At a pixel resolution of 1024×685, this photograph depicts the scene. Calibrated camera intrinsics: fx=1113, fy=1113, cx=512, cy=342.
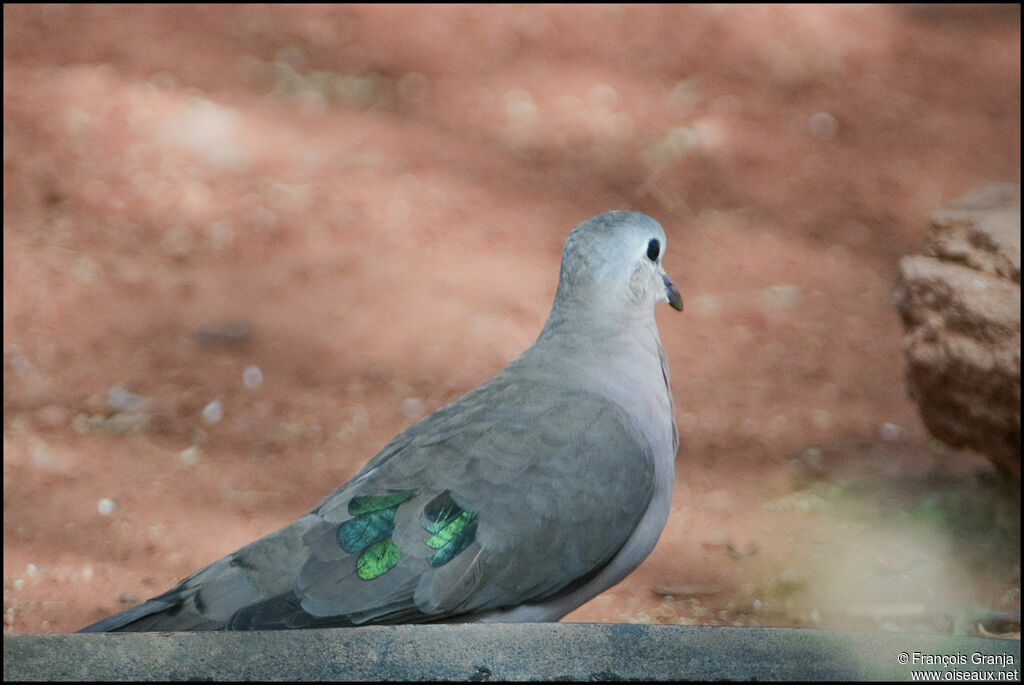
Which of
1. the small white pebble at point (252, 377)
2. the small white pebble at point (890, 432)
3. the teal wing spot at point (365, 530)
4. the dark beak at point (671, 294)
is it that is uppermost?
the dark beak at point (671, 294)

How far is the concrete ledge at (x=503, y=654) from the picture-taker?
5.36ft

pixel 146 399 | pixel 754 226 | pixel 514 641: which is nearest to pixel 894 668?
pixel 514 641

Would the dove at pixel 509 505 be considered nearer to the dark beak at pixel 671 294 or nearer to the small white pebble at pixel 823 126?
the dark beak at pixel 671 294

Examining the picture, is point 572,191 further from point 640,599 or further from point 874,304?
point 640,599

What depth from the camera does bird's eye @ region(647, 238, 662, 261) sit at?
227 cm

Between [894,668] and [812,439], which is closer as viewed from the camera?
[894,668]

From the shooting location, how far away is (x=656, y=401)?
7.38 ft

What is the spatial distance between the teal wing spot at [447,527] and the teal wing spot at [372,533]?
54 millimetres

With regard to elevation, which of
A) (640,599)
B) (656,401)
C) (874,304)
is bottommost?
(874,304)

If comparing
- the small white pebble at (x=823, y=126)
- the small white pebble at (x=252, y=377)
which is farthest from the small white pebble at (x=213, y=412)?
the small white pebble at (x=823, y=126)

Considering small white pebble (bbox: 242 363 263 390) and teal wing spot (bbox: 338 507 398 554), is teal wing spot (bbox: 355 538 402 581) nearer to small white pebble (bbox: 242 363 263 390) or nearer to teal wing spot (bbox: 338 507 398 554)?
teal wing spot (bbox: 338 507 398 554)

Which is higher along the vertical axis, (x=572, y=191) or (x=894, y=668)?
(x=894, y=668)

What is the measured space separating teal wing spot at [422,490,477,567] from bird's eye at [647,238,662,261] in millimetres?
655

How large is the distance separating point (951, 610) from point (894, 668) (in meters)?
1.31
